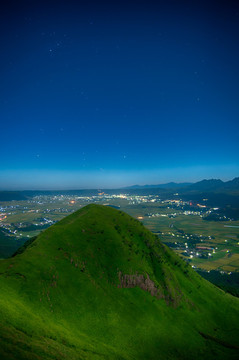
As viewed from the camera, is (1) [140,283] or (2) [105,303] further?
(1) [140,283]

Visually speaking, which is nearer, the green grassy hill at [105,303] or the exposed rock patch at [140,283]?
the green grassy hill at [105,303]

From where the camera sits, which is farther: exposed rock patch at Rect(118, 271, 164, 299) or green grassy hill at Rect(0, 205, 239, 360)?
exposed rock patch at Rect(118, 271, 164, 299)

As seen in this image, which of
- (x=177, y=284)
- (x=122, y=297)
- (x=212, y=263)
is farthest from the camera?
(x=212, y=263)

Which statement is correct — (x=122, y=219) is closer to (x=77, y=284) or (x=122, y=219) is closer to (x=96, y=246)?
(x=96, y=246)

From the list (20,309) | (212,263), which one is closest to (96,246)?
(20,309)

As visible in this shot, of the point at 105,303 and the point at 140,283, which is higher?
the point at 105,303

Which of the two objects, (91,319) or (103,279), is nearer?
(91,319)

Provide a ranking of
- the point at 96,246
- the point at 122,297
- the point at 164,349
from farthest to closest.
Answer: the point at 96,246, the point at 122,297, the point at 164,349

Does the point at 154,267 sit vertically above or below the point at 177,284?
above
